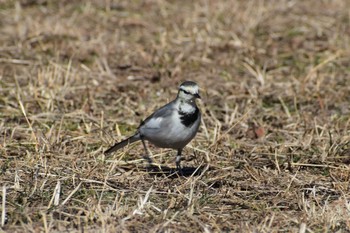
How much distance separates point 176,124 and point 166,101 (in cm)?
236

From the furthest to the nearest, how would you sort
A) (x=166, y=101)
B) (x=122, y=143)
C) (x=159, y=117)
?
1. (x=166, y=101)
2. (x=122, y=143)
3. (x=159, y=117)

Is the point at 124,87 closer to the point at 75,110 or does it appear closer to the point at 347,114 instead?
the point at 75,110

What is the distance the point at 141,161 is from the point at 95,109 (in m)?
1.65

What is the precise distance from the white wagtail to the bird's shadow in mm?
94

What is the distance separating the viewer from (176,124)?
23.5 ft

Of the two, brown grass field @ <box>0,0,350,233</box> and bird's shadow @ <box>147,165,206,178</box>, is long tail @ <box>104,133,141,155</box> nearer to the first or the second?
brown grass field @ <box>0,0,350,233</box>

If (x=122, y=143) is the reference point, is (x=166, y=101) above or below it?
below

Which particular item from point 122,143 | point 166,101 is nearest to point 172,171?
point 122,143

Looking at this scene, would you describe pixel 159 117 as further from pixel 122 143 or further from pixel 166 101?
pixel 166 101

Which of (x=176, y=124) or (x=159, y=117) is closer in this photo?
(x=176, y=124)

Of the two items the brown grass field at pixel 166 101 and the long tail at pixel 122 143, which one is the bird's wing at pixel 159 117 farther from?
the brown grass field at pixel 166 101

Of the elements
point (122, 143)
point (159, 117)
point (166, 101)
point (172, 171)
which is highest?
point (159, 117)

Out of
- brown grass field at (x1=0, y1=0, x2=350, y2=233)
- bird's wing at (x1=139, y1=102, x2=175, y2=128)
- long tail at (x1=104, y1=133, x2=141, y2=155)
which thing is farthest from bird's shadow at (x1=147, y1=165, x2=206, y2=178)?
bird's wing at (x1=139, y1=102, x2=175, y2=128)

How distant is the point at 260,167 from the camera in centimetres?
761
